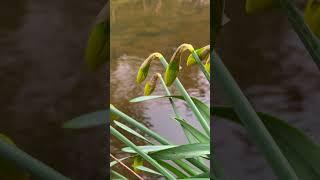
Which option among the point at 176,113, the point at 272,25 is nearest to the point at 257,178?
the point at 272,25

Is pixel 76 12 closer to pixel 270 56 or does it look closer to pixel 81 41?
pixel 81 41

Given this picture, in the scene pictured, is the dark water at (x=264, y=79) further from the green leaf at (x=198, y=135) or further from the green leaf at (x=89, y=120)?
the green leaf at (x=198, y=135)

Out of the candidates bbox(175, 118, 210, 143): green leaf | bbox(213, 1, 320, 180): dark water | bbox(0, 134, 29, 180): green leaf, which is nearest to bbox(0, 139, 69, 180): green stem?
bbox(0, 134, 29, 180): green leaf

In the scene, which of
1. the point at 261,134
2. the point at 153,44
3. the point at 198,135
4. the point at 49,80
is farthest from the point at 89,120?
the point at 153,44

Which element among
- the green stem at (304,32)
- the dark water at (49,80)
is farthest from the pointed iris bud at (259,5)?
the dark water at (49,80)

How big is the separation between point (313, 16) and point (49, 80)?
0.20 metres

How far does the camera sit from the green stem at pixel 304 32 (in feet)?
0.85

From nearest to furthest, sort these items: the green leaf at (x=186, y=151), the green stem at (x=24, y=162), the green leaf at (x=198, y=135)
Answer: the green stem at (x=24, y=162) < the green leaf at (x=186, y=151) < the green leaf at (x=198, y=135)

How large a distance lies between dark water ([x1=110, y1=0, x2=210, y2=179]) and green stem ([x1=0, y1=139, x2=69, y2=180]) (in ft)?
1.47

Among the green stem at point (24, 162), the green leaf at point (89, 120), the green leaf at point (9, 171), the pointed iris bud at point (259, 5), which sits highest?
the pointed iris bud at point (259, 5)

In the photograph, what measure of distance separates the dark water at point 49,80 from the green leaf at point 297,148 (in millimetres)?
144

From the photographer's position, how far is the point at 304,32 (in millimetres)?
268

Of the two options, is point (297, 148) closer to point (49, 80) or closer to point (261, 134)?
point (261, 134)

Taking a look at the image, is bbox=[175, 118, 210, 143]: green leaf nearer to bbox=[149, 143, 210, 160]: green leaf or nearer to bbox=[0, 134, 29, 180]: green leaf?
bbox=[149, 143, 210, 160]: green leaf
